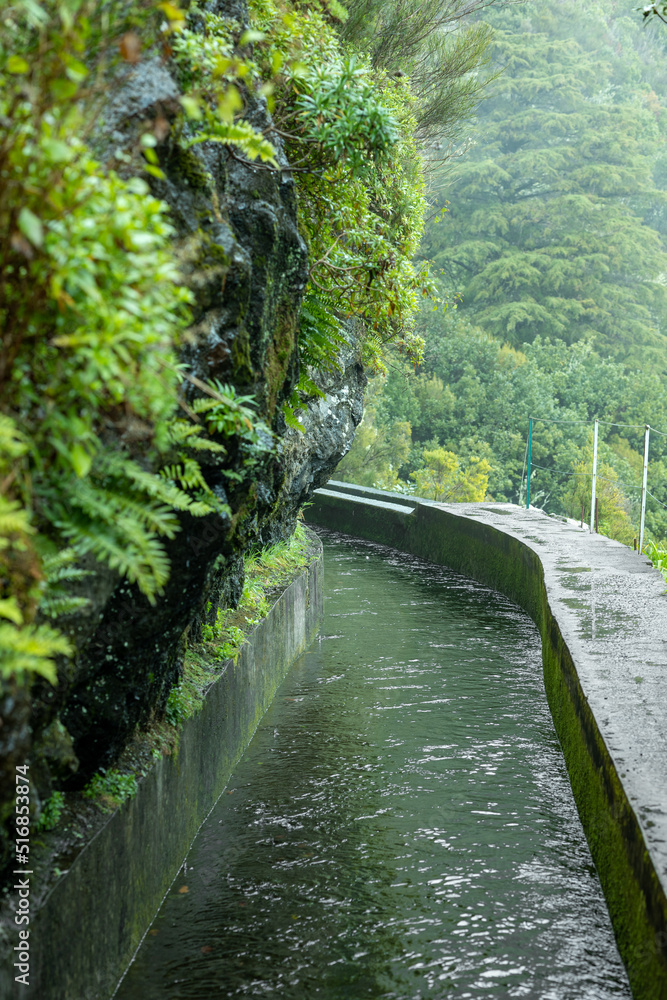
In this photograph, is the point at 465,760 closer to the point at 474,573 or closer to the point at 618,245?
the point at 474,573

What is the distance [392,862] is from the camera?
4215mm

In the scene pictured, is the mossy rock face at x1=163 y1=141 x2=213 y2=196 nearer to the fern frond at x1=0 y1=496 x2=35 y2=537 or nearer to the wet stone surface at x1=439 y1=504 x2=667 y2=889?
the fern frond at x1=0 y1=496 x2=35 y2=537

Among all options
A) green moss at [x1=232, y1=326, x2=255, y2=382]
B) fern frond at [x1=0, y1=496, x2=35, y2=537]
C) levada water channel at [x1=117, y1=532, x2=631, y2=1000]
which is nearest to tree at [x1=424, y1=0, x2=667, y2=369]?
levada water channel at [x1=117, y1=532, x2=631, y2=1000]

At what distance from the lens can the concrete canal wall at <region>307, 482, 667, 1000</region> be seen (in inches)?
127

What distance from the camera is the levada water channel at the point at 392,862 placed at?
3.38m

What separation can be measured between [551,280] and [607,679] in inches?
1138

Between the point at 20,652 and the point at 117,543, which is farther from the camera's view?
the point at 117,543

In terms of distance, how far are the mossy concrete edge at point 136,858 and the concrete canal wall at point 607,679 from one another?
1871 millimetres

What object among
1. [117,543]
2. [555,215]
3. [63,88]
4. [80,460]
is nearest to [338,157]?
[63,88]

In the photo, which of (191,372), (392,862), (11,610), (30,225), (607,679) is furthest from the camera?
(607,679)

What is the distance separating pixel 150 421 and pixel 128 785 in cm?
172

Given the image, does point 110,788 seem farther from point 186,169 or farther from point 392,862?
point 186,169

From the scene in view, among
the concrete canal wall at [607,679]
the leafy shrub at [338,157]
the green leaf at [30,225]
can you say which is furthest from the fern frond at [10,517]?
the concrete canal wall at [607,679]

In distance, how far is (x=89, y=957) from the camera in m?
2.93
